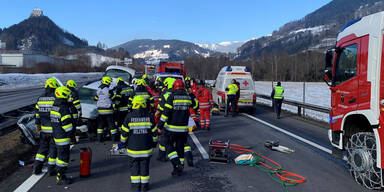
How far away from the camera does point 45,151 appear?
583 cm

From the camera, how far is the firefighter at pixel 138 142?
4988mm

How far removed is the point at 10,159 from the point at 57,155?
1.86 m

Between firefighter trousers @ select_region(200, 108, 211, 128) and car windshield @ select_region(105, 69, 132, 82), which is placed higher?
car windshield @ select_region(105, 69, 132, 82)

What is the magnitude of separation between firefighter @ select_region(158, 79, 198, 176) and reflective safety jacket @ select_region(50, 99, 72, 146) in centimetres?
165

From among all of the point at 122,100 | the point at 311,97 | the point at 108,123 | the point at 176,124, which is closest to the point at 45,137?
the point at 176,124

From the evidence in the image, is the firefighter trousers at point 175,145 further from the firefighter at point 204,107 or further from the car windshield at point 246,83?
the car windshield at point 246,83

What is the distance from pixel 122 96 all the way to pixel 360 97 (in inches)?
245

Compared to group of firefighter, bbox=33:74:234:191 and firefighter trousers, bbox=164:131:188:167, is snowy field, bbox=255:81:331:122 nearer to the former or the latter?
firefighter trousers, bbox=164:131:188:167

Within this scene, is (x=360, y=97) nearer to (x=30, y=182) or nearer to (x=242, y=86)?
(x=30, y=182)

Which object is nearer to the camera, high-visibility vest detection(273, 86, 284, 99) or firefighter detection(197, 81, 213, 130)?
firefighter detection(197, 81, 213, 130)

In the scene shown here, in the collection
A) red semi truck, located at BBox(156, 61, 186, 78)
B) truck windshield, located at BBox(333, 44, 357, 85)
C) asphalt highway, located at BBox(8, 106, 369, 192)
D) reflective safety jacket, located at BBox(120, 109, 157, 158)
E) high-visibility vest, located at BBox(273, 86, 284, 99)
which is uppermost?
red semi truck, located at BBox(156, 61, 186, 78)

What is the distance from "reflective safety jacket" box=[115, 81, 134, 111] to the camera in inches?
Result: 345

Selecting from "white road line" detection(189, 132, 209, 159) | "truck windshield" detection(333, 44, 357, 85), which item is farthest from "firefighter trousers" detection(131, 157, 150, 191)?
"truck windshield" detection(333, 44, 357, 85)

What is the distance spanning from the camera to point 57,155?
Answer: 557 cm
